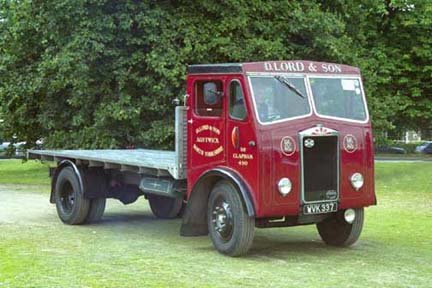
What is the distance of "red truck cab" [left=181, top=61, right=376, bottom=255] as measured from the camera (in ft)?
30.1

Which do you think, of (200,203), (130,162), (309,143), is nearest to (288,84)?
(309,143)

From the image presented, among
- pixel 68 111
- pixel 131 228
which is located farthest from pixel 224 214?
pixel 68 111

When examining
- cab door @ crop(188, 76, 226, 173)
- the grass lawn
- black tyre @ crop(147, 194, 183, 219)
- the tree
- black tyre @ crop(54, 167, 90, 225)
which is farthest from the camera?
the tree

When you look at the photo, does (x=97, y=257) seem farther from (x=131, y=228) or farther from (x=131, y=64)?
(x=131, y=64)

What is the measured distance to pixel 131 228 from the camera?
1255cm

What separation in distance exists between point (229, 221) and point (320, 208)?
115cm

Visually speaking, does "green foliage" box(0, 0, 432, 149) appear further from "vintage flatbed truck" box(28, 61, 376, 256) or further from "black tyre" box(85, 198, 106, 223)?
"vintage flatbed truck" box(28, 61, 376, 256)

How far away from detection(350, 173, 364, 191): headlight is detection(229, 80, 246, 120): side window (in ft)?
5.47

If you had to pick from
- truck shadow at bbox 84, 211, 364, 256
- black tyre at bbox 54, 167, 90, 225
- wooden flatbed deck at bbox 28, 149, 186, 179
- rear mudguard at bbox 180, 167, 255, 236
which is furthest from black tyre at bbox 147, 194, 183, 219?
rear mudguard at bbox 180, 167, 255, 236

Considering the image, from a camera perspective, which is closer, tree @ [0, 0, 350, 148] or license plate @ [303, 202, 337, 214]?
license plate @ [303, 202, 337, 214]

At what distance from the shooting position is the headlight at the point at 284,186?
914cm

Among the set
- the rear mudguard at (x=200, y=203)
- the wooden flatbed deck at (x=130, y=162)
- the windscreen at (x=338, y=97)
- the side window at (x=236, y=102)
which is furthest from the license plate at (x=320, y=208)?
the wooden flatbed deck at (x=130, y=162)

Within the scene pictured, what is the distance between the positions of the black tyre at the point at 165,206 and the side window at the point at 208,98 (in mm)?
3614

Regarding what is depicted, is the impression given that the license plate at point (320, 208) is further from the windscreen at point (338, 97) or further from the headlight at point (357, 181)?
the windscreen at point (338, 97)
